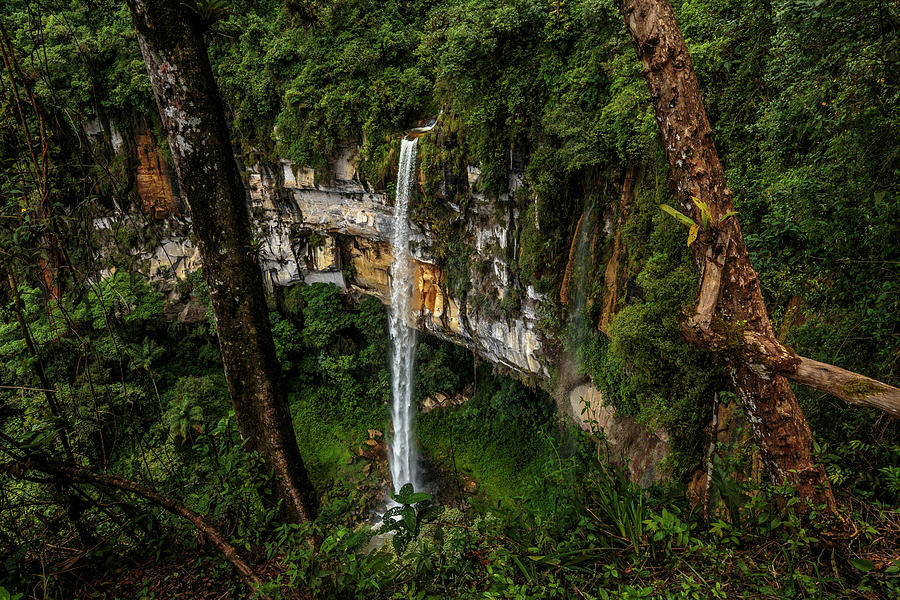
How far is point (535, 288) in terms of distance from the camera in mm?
7812

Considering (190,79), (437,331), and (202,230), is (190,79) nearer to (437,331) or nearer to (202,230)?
(202,230)

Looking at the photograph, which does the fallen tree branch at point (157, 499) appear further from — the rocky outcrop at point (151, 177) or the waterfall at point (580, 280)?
the rocky outcrop at point (151, 177)

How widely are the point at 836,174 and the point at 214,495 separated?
4.34m

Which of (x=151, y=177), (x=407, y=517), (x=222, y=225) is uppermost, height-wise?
(x=151, y=177)

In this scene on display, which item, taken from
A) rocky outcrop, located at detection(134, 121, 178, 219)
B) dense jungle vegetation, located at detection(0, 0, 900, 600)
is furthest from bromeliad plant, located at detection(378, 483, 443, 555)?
rocky outcrop, located at detection(134, 121, 178, 219)

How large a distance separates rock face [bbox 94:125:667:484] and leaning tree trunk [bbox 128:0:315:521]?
4.07m

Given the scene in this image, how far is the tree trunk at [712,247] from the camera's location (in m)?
2.56

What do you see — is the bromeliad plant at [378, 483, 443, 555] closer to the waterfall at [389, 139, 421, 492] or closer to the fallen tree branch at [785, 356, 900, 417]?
the fallen tree branch at [785, 356, 900, 417]

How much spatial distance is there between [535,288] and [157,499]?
641 cm

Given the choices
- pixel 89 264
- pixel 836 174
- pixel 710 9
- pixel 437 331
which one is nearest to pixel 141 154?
pixel 437 331

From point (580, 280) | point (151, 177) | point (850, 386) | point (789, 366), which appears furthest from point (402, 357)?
point (850, 386)

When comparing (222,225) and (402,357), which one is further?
(402,357)

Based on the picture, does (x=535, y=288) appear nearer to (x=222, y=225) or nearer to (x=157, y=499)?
(x=222, y=225)

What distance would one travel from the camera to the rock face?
26.4 feet
